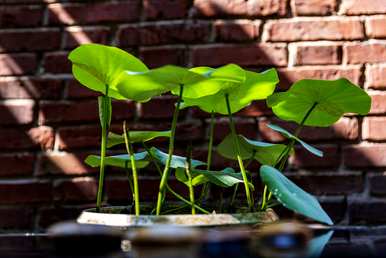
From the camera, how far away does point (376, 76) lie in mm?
1323

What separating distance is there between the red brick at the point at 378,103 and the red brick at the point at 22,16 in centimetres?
98

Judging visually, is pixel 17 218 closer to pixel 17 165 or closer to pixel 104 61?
pixel 17 165

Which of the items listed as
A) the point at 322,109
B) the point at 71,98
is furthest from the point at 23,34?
the point at 322,109

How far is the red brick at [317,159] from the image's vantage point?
1.31 m

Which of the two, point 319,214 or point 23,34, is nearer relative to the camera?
point 319,214

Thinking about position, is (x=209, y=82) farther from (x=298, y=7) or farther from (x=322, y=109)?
(x=298, y=7)

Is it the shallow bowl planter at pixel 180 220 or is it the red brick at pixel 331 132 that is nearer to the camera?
the shallow bowl planter at pixel 180 220

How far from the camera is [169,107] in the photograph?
1.34 meters

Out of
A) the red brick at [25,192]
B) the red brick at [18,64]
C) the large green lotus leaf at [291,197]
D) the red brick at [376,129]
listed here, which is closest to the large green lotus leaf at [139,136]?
the large green lotus leaf at [291,197]

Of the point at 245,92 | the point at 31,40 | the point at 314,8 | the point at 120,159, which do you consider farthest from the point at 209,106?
the point at 31,40

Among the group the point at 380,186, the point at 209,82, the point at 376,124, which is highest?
the point at 209,82

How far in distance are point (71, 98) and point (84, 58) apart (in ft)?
1.90

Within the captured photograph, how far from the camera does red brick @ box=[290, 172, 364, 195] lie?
1297mm

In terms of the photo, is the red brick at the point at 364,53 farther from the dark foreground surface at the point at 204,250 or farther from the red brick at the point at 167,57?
the dark foreground surface at the point at 204,250
